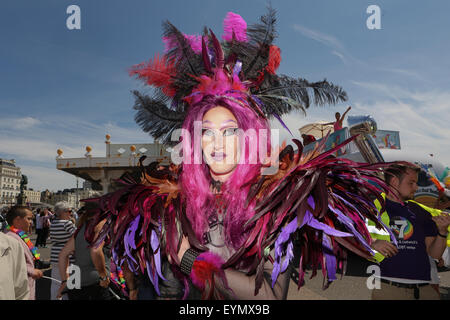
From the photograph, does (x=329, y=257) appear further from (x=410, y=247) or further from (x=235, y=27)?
(x=410, y=247)

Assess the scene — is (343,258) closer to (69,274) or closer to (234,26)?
(234,26)

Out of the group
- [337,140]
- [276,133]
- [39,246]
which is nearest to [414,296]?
[276,133]

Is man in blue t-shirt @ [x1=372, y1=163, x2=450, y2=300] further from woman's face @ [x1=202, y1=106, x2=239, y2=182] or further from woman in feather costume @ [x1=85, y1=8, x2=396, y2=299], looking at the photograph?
woman's face @ [x1=202, y1=106, x2=239, y2=182]

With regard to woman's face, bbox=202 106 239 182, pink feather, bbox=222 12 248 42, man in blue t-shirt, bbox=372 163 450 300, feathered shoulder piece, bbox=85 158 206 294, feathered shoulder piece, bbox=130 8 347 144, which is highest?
pink feather, bbox=222 12 248 42

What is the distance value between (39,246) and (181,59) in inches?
450

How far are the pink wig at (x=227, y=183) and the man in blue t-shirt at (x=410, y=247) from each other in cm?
148

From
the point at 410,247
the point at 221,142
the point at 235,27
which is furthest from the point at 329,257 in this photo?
the point at 410,247

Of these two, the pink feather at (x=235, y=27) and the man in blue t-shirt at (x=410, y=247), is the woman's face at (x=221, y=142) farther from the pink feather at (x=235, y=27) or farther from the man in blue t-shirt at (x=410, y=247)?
the man in blue t-shirt at (x=410, y=247)

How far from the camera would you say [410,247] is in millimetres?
2408

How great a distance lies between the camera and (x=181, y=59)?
5.24 ft

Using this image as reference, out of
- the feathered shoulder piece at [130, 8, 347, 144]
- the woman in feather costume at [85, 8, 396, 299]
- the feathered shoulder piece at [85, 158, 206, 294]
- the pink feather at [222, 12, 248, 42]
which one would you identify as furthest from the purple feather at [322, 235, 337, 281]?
the pink feather at [222, 12, 248, 42]

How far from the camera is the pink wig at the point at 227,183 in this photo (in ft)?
4.21

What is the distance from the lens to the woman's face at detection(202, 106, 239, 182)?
1.39 meters

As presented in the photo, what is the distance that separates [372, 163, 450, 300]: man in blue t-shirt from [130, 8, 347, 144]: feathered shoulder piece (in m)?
1.27
